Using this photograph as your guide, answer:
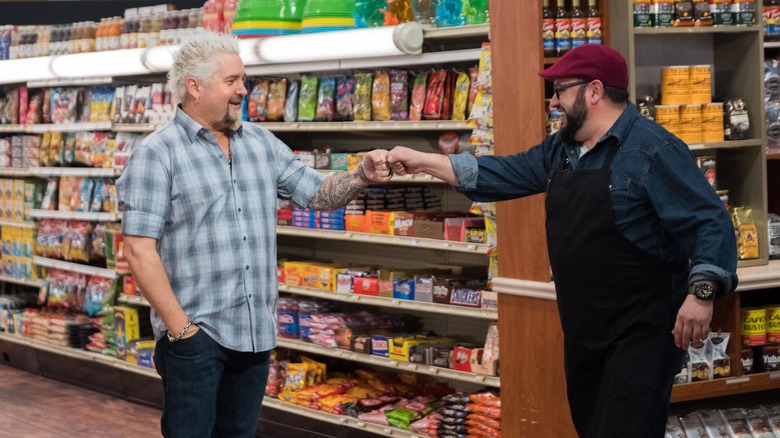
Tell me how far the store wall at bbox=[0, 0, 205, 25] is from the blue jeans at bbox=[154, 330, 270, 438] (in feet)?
20.3

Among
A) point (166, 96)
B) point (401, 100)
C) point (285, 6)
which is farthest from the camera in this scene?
point (166, 96)

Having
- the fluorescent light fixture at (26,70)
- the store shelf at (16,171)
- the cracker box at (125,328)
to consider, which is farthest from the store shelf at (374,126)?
the store shelf at (16,171)

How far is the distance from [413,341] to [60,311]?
365cm

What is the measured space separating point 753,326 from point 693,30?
1337 mm

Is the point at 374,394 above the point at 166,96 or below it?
below

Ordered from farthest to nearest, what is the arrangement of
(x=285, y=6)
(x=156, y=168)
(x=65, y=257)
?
(x=65, y=257), (x=285, y=6), (x=156, y=168)

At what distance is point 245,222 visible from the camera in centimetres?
347

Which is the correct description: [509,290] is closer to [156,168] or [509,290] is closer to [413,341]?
[413,341]

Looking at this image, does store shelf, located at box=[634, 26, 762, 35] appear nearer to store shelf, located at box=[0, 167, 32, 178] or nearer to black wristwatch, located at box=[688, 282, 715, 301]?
black wristwatch, located at box=[688, 282, 715, 301]

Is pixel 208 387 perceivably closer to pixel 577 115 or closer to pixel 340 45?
pixel 577 115

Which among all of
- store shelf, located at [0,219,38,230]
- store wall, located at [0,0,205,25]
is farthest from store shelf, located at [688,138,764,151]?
store wall, located at [0,0,205,25]

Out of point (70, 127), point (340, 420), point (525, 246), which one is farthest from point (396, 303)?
point (70, 127)

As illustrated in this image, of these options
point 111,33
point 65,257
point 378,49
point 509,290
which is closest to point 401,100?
point 378,49

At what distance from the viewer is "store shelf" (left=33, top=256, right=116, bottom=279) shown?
733 centimetres
